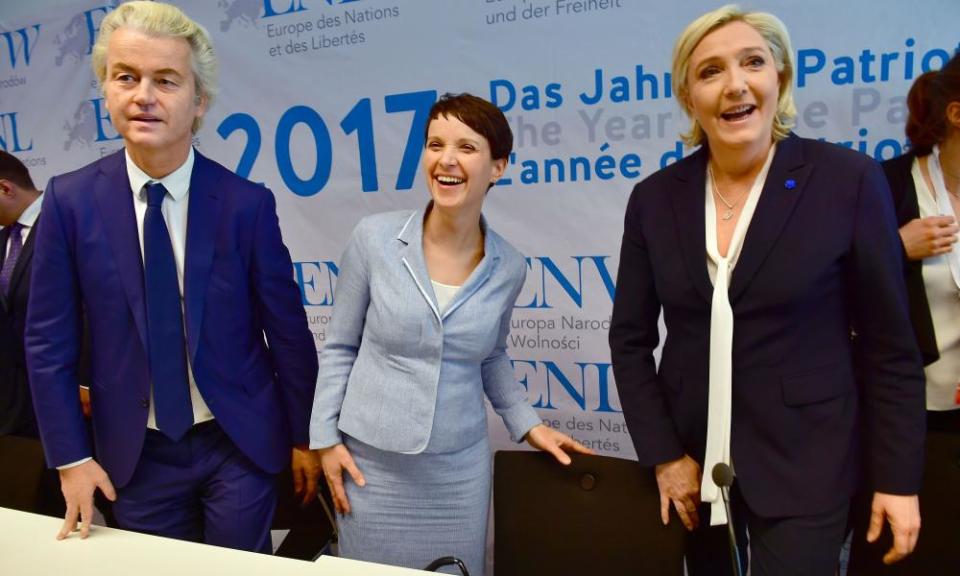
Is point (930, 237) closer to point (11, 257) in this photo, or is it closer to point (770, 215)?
point (770, 215)

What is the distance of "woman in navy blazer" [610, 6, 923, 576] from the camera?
45.8 inches

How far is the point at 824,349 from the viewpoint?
3.93 feet

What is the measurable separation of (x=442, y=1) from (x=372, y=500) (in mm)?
1728

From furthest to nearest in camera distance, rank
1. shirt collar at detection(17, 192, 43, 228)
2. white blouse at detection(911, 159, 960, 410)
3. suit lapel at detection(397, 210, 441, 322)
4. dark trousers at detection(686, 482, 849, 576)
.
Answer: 1. shirt collar at detection(17, 192, 43, 228)
2. white blouse at detection(911, 159, 960, 410)
3. suit lapel at detection(397, 210, 441, 322)
4. dark trousers at detection(686, 482, 849, 576)

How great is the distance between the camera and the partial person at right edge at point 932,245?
4.91 feet

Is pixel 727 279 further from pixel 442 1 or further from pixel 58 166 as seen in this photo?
pixel 58 166

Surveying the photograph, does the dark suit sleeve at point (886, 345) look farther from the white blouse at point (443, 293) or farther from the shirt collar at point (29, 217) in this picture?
the shirt collar at point (29, 217)

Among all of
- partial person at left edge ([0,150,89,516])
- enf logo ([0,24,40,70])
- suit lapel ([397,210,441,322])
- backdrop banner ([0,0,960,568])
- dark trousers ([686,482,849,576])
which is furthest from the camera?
enf logo ([0,24,40,70])

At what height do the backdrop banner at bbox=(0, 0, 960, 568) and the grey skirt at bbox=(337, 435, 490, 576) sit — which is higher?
the backdrop banner at bbox=(0, 0, 960, 568)

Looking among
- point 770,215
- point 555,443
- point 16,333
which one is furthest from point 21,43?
point 770,215

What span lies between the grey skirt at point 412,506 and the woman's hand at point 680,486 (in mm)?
459

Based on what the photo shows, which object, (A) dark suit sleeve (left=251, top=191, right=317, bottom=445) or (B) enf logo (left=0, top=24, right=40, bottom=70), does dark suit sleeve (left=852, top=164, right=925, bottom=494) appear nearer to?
(A) dark suit sleeve (left=251, top=191, right=317, bottom=445)

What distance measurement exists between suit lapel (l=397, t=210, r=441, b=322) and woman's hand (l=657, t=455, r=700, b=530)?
606mm

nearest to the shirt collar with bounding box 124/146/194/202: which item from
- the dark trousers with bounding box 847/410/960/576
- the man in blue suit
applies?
the man in blue suit
